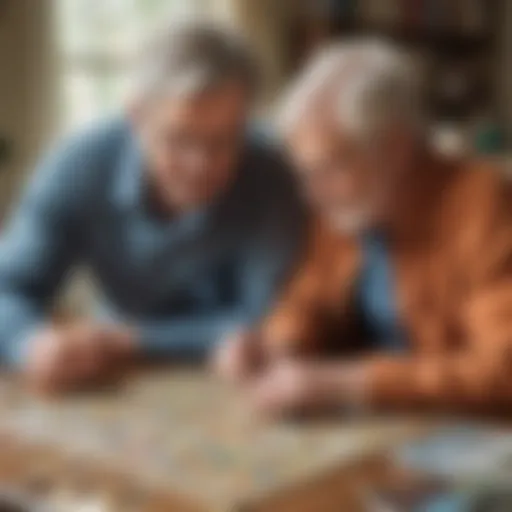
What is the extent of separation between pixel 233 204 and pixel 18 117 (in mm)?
1434

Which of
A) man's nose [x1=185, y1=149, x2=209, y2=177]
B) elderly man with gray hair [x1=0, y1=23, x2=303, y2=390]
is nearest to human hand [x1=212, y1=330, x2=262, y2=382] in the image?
elderly man with gray hair [x1=0, y1=23, x2=303, y2=390]

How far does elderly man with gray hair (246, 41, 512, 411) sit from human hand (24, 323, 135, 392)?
0.22 meters

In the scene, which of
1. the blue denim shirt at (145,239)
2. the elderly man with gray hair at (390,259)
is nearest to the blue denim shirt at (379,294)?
the elderly man with gray hair at (390,259)

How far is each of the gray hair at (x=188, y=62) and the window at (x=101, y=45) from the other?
5.06 feet

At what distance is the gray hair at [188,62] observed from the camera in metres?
1.77

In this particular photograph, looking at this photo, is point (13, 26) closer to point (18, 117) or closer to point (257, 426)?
point (18, 117)

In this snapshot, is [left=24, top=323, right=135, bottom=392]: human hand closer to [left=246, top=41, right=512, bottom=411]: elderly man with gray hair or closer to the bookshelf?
[left=246, top=41, right=512, bottom=411]: elderly man with gray hair

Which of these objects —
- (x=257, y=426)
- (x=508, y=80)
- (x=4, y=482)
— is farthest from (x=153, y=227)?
(x=508, y=80)

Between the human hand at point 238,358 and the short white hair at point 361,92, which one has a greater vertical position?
the short white hair at point 361,92

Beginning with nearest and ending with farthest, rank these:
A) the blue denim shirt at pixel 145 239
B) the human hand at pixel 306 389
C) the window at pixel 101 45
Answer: the human hand at pixel 306 389, the blue denim shirt at pixel 145 239, the window at pixel 101 45

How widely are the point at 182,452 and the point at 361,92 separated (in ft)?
1.78

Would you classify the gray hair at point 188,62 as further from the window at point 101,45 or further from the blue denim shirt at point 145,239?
the window at point 101,45

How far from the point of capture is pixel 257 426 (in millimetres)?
1553

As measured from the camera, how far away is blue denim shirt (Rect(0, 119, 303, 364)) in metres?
1.91
